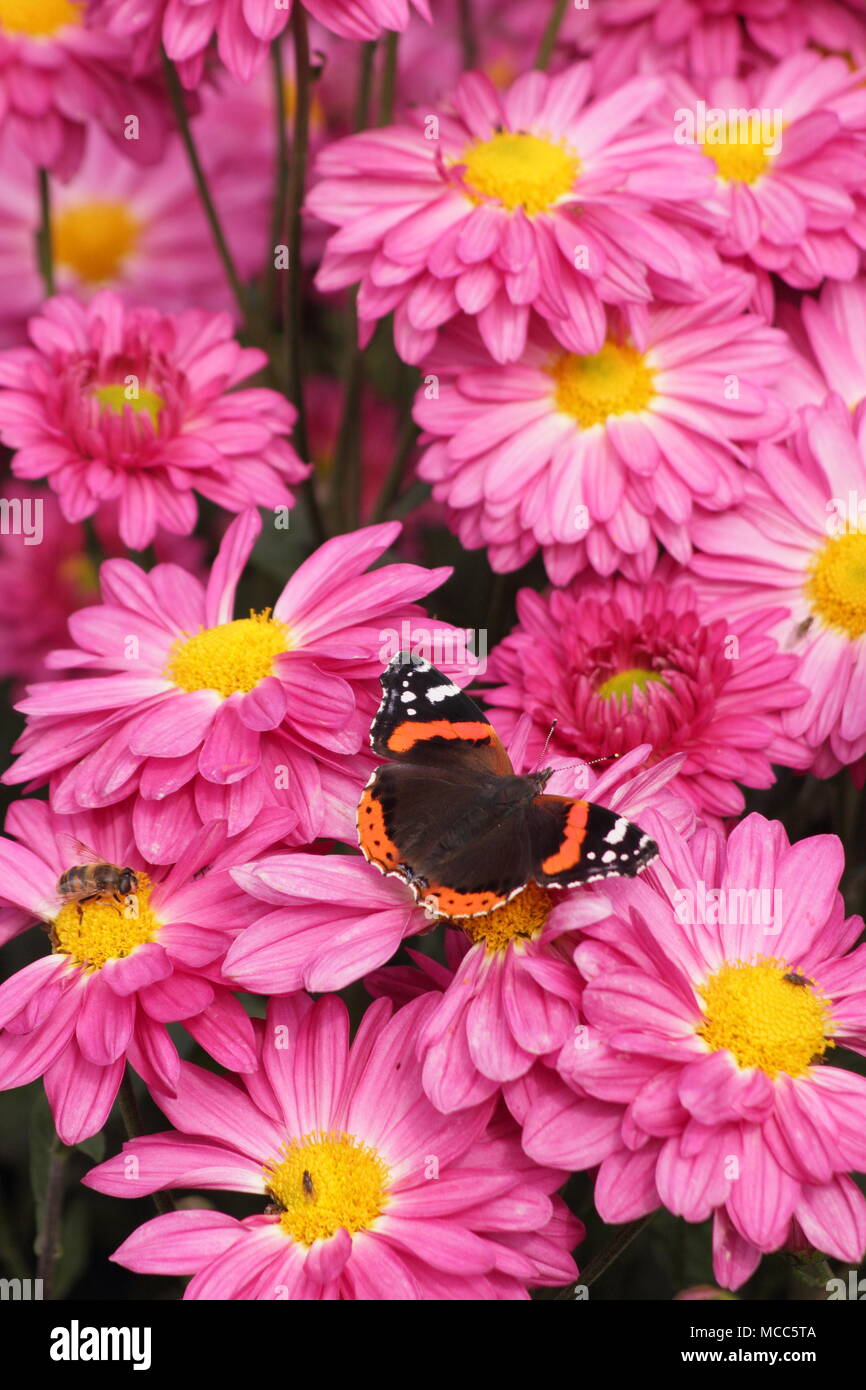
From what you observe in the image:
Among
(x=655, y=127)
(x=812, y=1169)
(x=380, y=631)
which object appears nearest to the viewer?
(x=812, y=1169)

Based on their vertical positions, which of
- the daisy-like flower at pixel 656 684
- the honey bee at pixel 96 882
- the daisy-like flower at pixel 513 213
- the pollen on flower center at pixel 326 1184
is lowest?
the pollen on flower center at pixel 326 1184

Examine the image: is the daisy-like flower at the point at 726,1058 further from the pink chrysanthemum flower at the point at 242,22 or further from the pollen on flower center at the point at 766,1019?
the pink chrysanthemum flower at the point at 242,22

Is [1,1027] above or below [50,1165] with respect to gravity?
above

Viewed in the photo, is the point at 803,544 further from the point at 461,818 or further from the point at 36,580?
the point at 36,580

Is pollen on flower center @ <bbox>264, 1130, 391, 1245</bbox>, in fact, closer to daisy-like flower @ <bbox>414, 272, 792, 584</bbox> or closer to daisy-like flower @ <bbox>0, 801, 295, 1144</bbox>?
daisy-like flower @ <bbox>0, 801, 295, 1144</bbox>

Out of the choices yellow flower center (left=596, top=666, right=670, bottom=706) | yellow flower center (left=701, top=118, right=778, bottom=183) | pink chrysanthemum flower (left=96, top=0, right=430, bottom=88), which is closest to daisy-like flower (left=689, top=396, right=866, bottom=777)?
yellow flower center (left=596, top=666, right=670, bottom=706)

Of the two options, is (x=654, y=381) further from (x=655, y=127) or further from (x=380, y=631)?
(x=380, y=631)

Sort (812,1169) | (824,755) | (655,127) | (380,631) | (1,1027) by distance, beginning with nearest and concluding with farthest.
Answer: (812,1169), (1,1027), (380,631), (824,755), (655,127)

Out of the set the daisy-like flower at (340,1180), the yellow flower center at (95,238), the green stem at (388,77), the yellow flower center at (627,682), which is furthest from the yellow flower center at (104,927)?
the yellow flower center at (95,238)
